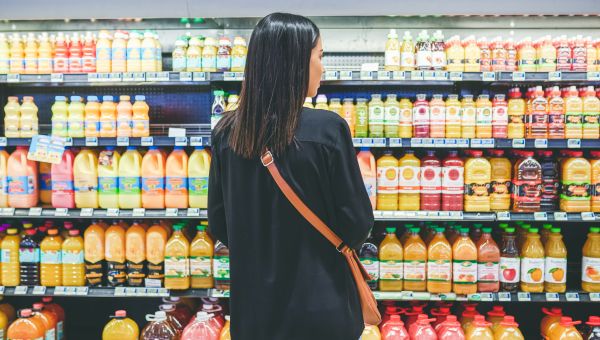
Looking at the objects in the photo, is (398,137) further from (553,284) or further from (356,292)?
(356,292)

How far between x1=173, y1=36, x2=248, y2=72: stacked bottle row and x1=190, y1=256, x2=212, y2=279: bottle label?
128 cm

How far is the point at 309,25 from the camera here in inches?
58.3

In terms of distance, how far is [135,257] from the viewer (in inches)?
133

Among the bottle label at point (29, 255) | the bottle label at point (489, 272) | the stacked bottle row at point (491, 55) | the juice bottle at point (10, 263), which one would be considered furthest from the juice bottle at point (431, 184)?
the juice bottle at point (10, 263)

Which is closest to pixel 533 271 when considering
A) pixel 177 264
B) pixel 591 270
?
pixel 591 270

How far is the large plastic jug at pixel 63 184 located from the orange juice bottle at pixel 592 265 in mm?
3569

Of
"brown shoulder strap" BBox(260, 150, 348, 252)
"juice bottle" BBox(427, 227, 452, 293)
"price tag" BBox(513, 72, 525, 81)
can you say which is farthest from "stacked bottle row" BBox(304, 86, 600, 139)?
"brown shoulder strap" BBox(260, 150, 348, 252)

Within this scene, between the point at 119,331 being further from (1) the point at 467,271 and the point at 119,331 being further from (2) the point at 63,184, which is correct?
(1) the point at 467,271

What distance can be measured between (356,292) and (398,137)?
187 centimetres

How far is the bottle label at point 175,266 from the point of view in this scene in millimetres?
3332

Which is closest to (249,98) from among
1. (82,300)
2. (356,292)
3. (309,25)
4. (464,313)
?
(309,25)

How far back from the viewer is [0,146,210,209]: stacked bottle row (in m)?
3.35

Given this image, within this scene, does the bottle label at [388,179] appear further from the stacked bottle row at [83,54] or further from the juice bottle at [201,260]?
the stacked bottle row at [83,54]

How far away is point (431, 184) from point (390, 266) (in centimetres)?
62
